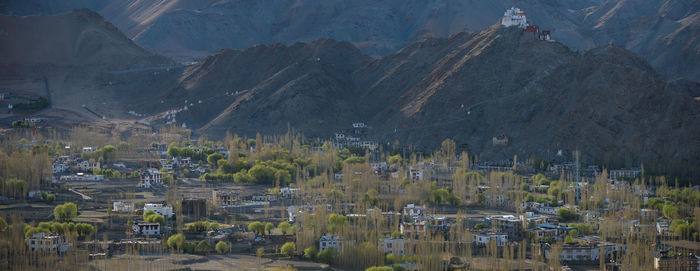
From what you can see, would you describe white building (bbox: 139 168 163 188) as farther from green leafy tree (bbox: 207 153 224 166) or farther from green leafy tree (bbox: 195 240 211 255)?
green leafy tree (bbox: 195 240 211 255)

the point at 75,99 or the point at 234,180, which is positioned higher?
the point at 75,99

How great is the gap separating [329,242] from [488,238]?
8.67m

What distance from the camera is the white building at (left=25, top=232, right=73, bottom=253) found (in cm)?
5178

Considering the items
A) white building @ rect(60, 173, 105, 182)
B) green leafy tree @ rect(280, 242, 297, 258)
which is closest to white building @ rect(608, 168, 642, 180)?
green leafy tree @ rect(280, 242, 297, 258)

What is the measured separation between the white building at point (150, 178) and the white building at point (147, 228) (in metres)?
20.0

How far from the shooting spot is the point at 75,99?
132875 millimetres

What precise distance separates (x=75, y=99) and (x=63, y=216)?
245 ft

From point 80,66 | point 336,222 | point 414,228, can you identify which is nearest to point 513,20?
point 414,228

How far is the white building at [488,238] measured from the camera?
56.1m

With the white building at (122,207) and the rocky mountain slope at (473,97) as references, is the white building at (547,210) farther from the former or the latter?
the white building at (122,207)

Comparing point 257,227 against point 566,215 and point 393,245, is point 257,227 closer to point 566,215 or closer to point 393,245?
point 393,245

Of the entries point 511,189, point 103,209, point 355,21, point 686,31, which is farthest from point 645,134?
point 355,21

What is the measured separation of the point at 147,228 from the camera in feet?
192

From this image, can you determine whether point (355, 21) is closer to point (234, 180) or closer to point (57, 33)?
point (57, 33)
